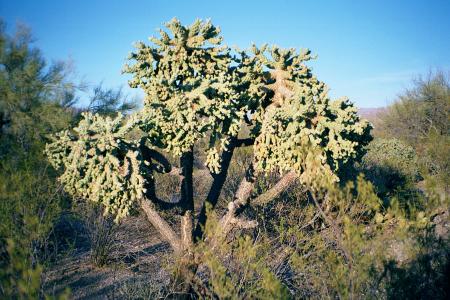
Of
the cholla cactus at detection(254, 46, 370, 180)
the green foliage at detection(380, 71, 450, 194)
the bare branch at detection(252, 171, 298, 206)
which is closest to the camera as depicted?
the cholla cactus at detection(254, 46, 370, 180)

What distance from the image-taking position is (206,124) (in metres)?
3.35

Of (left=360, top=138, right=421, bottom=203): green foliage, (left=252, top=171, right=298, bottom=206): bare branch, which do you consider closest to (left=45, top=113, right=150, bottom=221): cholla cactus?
(left=252, top=171, right=298, bottom=206): bare branch

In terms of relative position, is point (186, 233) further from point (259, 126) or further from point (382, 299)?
point (382, 299)

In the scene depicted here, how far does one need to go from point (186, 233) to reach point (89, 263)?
3.54 m

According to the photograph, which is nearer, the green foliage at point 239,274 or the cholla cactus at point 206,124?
the green foliage at point 239,274

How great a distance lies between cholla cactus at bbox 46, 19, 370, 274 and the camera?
314 cm

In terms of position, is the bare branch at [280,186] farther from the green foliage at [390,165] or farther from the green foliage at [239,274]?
the green foliage at [390,165]

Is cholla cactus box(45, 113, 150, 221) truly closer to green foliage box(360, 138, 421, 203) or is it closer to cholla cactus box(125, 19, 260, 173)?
cholla cactus box(125, 19, 260, 173)

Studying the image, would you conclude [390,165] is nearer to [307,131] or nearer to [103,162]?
[307,131]

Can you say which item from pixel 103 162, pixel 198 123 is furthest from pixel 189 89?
pixel 103 162

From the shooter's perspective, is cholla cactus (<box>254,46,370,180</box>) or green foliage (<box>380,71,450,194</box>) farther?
green foliage (<box>380,71,450,194</box>)

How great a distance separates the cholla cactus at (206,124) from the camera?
3.14 metres

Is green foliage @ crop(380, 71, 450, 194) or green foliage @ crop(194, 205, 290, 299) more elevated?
green foliage @ crop(380, 71, 450, 194)

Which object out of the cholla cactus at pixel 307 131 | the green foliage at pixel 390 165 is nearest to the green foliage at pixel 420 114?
the green foliage at pixel 390 165
